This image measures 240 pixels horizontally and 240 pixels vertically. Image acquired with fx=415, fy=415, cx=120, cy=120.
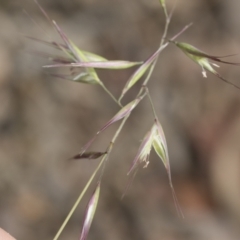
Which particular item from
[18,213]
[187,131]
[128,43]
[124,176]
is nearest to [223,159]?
[187,131]

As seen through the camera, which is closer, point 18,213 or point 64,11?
point 18,213

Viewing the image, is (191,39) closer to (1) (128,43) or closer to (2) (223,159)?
(1) (128,43)

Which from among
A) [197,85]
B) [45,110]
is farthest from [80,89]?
[197,85]

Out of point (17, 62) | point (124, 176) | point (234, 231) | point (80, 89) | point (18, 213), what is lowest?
point (234, 231)

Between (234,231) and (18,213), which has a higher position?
(18,213)

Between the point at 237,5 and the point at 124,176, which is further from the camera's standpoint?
the point at 237,5

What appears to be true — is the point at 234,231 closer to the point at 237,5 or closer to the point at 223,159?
the point at 223,159
